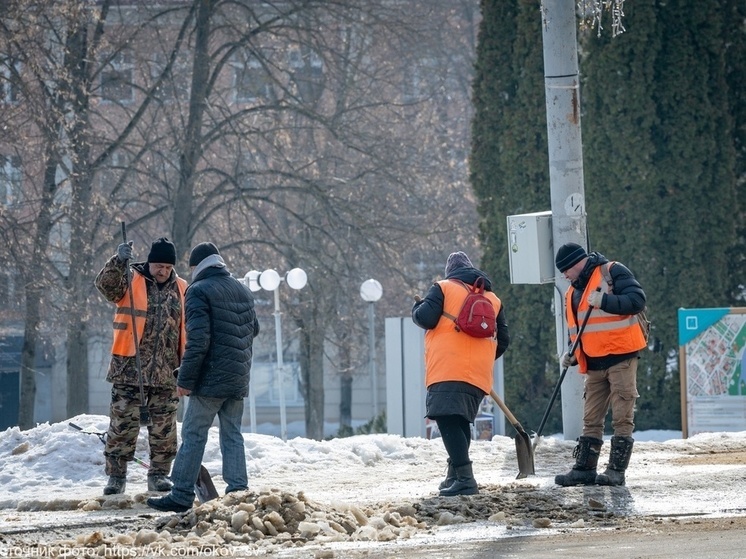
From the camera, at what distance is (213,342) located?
8.81 m

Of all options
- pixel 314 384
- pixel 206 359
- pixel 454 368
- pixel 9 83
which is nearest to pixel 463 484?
pixel 454 368

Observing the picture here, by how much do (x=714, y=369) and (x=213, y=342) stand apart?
26.8 feet

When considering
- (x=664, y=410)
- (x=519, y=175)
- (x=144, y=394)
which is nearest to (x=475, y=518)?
(x=144, y=394)

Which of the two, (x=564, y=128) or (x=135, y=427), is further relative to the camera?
(x=564, y=128)

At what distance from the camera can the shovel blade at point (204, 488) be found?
9.15 m

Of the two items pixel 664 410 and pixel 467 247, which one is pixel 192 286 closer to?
pixel 664 410

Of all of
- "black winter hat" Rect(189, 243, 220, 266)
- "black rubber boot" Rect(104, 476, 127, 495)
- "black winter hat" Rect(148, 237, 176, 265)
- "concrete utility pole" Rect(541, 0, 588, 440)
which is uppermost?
"concrete utility pole" Rect(541, 0, 588, 440)

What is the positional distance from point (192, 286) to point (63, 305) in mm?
13090

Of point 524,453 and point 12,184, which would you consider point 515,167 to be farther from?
point 524,453

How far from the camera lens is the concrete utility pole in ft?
38.7

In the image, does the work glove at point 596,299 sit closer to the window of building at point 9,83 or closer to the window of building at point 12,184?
the window of building at point 9,83

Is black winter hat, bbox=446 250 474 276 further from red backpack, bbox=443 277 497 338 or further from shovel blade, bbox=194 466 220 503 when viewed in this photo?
shovel blade, bbox=194 466 220 503

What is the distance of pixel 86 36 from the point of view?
71.1ft

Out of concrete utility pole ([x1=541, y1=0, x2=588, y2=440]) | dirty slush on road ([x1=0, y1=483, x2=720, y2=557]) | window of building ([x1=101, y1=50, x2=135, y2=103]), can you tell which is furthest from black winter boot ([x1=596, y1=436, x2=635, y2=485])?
window of building ([x1=101, y1=50, x2=135, y2=103])
